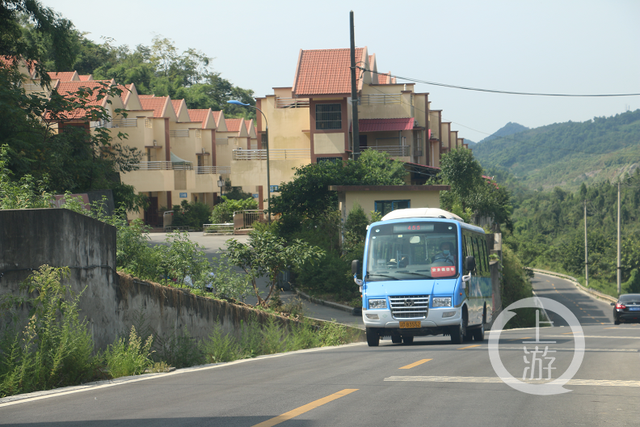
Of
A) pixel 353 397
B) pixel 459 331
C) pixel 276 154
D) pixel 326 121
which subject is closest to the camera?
pixel 353 397

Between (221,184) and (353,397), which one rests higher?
(221,184)

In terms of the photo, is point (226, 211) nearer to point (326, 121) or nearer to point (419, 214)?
point (326, 121)

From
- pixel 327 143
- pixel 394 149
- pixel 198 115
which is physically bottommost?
pixel 327 143

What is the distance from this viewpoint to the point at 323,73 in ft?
145

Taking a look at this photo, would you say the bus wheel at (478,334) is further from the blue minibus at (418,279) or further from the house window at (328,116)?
the house window at (328,116)

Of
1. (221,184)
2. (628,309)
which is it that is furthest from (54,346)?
(221,184)

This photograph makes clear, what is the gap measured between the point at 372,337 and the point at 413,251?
2.21 meters

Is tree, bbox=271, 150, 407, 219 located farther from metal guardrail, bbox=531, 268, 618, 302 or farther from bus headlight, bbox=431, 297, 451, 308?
metal guardrail, bbox=531, 268, 618, 302

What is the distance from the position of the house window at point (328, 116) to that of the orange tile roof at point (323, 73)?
125cm

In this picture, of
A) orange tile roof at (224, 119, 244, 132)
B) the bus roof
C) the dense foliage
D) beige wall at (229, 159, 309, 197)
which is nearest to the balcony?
orange tile roof at (224, 119, 244, 132)

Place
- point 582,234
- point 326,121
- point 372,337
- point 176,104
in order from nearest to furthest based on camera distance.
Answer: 1. point 372,337
2. point 326,121
3. point 176,104
4. point 582,234

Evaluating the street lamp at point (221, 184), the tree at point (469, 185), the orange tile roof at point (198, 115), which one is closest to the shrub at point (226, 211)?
the street lamp at point (221, 184)

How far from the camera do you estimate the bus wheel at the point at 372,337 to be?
15.5 metres

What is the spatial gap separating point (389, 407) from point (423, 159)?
5161 centimetres
